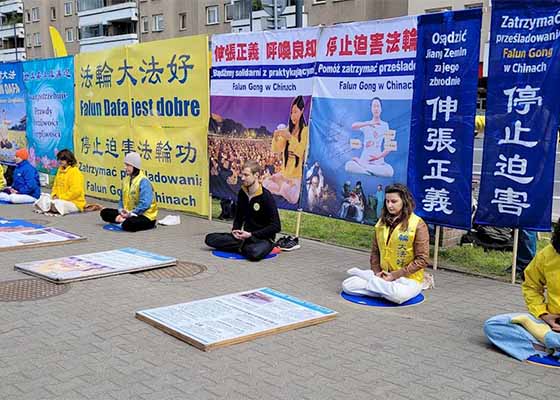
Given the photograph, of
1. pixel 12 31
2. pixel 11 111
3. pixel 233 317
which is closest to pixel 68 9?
pixel 12 31

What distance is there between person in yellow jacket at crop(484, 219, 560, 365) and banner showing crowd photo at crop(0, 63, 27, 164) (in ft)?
42.2

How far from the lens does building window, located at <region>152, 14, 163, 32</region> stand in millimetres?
50844

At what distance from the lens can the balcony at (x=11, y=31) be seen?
6788 centimetres

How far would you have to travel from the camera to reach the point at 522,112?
21.4 ft

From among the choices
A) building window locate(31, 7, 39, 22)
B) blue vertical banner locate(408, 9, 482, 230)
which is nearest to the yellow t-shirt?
blue vertical banner locate(408, 9, 482, 230)

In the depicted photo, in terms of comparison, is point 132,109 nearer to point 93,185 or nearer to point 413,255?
point 93,185

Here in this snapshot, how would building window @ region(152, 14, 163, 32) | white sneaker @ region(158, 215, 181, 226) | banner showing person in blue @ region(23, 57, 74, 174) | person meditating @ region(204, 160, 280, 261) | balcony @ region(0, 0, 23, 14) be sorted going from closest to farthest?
person meditating @ region(204, 160, 280, 261) < white sneaker @ region(158, 215, 181, 226) < banner showing person in blue @ region(23, 57, 74, 174) < building window @ region(152, 14, 163, 32) < balcony @ region(0, 0, 23, 14)

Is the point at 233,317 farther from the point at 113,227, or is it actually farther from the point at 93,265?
the point at 113,227

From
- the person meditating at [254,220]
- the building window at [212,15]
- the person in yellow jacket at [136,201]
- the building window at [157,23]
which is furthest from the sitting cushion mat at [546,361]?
the building window at [157,23]

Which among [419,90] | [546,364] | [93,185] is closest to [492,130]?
[419,90]

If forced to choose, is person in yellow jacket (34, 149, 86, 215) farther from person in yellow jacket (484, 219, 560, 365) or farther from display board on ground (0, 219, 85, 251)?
person in yellow jacket (484, 219, 560, 365)

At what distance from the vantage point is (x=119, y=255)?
7.79 m

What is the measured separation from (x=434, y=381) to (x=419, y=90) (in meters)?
3.97

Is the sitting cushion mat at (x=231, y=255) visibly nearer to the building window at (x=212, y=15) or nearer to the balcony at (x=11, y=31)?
the building window at (x=212, y=15)
